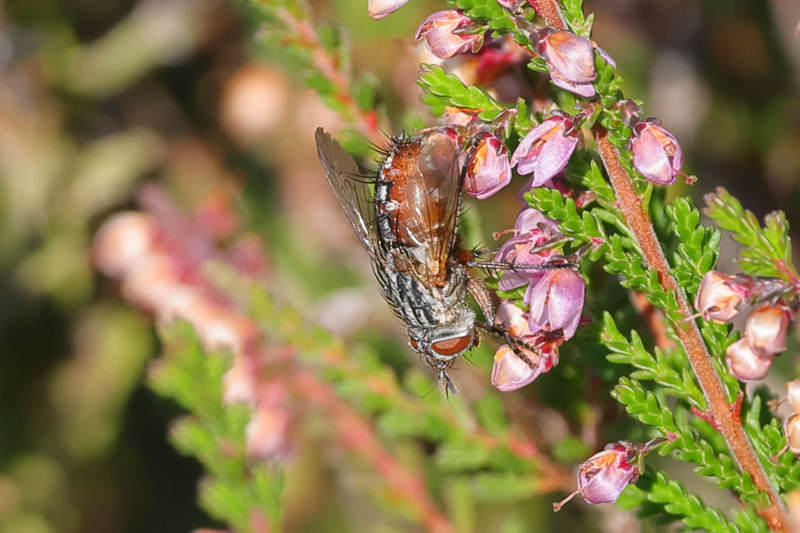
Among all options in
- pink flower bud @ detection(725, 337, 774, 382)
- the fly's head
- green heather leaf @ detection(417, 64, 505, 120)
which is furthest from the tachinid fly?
pink flower bud @ detection(725, 337, 774, 382)

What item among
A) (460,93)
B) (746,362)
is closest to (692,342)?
(746,362)

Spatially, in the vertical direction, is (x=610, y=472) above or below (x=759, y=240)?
below

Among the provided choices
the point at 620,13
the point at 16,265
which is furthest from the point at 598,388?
the point at 16,265

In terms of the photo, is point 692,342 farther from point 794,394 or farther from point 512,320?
point 512,320

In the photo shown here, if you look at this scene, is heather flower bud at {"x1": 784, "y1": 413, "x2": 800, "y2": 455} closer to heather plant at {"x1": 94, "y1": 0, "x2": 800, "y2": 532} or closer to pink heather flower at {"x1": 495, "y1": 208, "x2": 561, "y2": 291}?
heather plant at {"x1": 94, "y1": 0, "x2": 800, "y2": 532}

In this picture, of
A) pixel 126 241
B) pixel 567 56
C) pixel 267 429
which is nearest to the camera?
pixel 567 56

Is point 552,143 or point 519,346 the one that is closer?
point 552,143
